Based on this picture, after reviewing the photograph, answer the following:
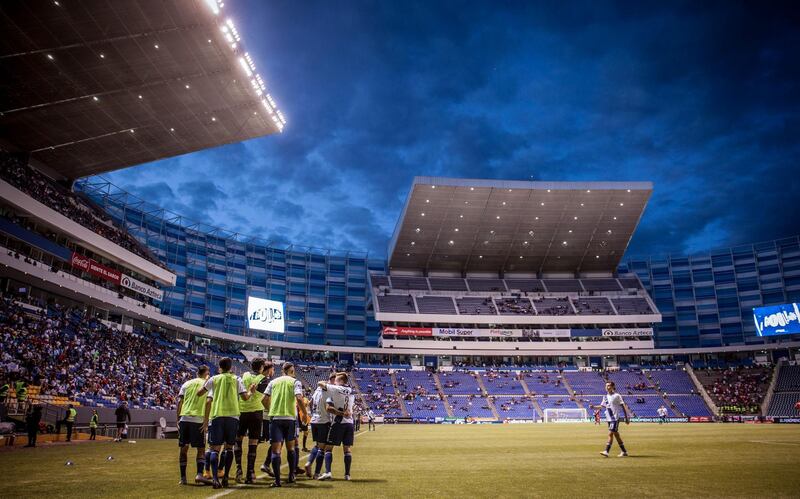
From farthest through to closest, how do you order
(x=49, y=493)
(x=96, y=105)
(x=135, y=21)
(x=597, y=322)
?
(x=597, y=322), (x=96, y=105), (x=135, y=21), (x=49, y=493)

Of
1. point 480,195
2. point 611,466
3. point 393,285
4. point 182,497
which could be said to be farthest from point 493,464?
point 393,285

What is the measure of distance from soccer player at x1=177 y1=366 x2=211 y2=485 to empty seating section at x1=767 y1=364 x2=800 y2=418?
66.6 meters

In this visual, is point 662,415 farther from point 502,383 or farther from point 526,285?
point 526,285

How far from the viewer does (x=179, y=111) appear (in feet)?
130

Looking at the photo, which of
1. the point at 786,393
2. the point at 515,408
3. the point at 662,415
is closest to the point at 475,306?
the point at 515,408

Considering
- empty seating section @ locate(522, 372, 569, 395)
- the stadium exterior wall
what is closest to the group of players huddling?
empty seating section @ locate(522, 372, 569, 395)

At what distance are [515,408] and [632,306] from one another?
1116 inches

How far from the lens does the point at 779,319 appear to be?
66.9m

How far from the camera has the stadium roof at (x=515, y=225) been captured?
224 ft

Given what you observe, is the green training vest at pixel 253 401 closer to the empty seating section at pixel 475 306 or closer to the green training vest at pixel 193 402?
the green training vest at pixel 193 402

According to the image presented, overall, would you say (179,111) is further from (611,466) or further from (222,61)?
(611,466)

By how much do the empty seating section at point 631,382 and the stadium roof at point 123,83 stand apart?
55.7m

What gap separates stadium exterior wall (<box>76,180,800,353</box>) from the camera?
78.6m

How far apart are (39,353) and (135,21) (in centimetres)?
1995
